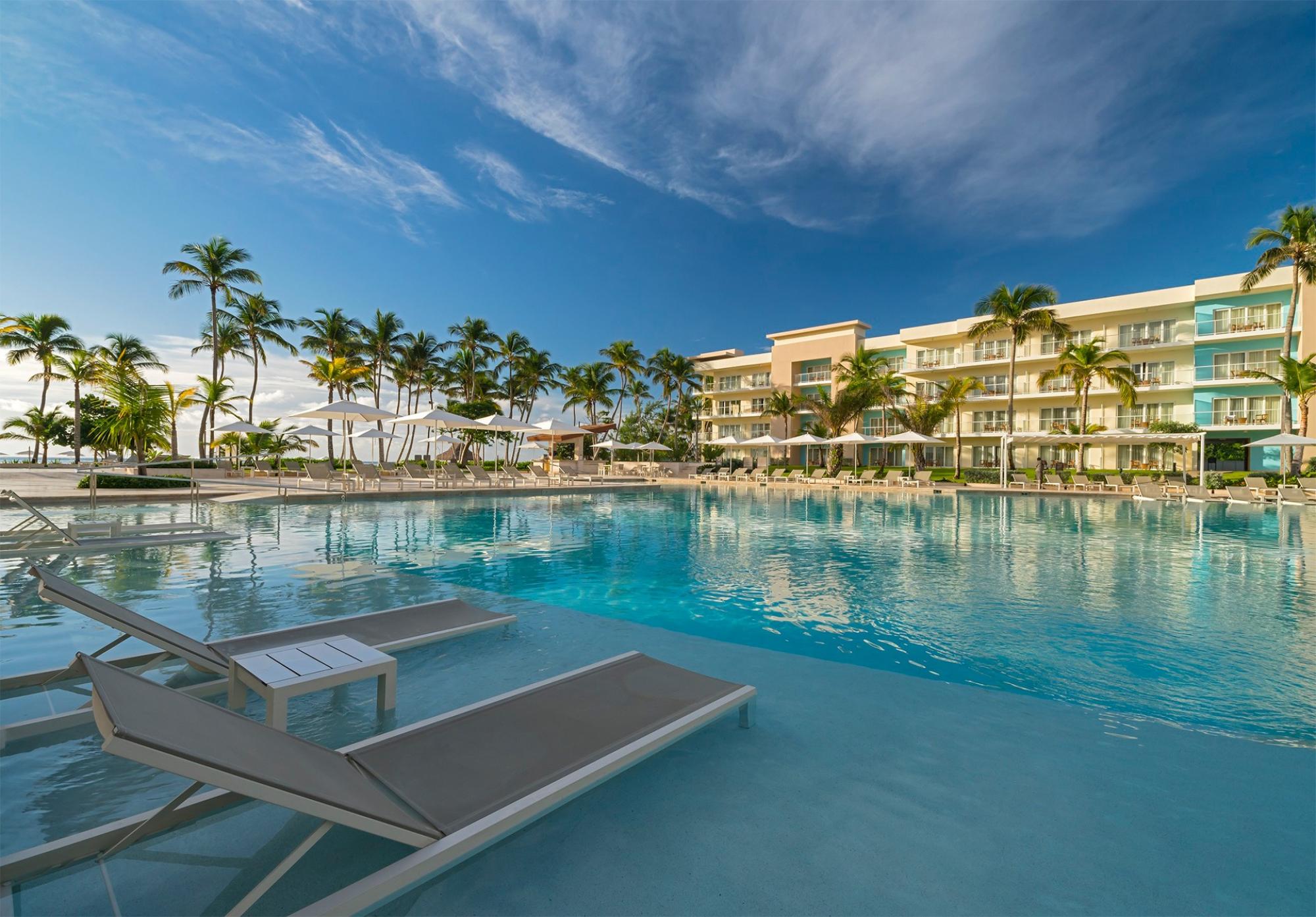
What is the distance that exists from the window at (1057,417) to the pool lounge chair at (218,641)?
4036 cm

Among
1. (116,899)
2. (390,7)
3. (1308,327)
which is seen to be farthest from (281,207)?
(1308,327)

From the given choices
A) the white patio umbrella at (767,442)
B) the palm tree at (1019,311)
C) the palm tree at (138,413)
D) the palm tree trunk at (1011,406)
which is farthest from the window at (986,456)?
the palm tree at (138,413)

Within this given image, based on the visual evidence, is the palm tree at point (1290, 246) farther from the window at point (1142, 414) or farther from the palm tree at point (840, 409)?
the palm tree at point (840, 409)

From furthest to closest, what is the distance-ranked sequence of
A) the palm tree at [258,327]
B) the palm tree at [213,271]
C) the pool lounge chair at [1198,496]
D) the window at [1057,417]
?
the window at [1057,417] < the palm tree at [258,327] < the palm tree at [213,271] < the pool lounge chair at [1198,496]

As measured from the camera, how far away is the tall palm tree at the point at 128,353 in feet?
103

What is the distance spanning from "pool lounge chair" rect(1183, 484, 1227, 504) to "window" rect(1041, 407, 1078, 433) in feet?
50.0

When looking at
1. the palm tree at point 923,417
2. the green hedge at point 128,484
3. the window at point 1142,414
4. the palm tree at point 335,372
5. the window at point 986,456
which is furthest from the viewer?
the window at point 986,456

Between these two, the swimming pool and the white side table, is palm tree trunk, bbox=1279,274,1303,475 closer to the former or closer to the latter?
the swimming pool

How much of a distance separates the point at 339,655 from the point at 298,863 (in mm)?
1542

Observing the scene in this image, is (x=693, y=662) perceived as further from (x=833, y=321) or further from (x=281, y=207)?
(x=833, y=321)

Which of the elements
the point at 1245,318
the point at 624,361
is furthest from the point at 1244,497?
the point at 624,361

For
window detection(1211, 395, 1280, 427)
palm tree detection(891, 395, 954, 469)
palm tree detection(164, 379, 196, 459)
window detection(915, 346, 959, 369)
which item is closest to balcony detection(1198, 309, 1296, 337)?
window detection(1211, 395, 1280, 427)

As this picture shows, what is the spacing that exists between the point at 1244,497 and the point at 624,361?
3634cm

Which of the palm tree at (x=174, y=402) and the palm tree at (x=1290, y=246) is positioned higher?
the palm tree at (x=1290, y=246)
